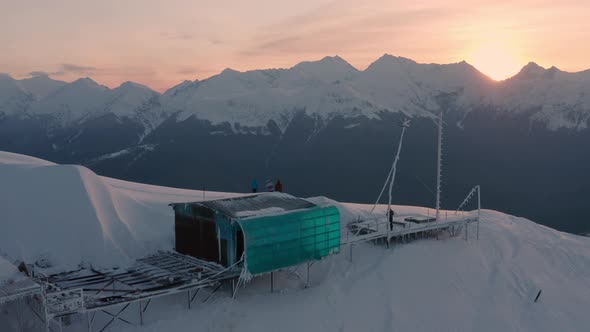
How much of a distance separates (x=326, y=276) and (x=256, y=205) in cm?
476

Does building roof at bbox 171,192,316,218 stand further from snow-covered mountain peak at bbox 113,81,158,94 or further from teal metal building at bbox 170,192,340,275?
snow-covered mountain peak at bbox 113,81,158,94

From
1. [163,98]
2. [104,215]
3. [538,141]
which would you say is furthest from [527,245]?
[163,98]

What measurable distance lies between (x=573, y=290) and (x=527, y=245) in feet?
17.2

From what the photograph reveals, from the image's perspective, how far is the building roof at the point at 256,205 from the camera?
19.2 metres

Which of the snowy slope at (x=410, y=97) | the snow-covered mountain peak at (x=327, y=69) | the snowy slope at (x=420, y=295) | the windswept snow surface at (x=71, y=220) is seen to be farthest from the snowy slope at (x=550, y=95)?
the windswept snow surface at (x=71, y=220)

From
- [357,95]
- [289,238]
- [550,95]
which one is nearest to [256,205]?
[289,238]

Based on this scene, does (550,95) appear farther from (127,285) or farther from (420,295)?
(127,285)

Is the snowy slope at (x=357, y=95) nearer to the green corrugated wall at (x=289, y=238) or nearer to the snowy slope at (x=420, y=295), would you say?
the snowy slope at (x=420, y=295)

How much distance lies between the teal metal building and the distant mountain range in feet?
188

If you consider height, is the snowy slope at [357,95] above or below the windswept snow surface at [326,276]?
above

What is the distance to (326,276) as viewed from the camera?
72.0 feet

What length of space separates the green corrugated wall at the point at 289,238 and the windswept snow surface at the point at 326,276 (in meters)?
1.42

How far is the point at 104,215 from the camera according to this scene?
866 inches

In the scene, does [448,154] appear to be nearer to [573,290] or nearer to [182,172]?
[182,172]
